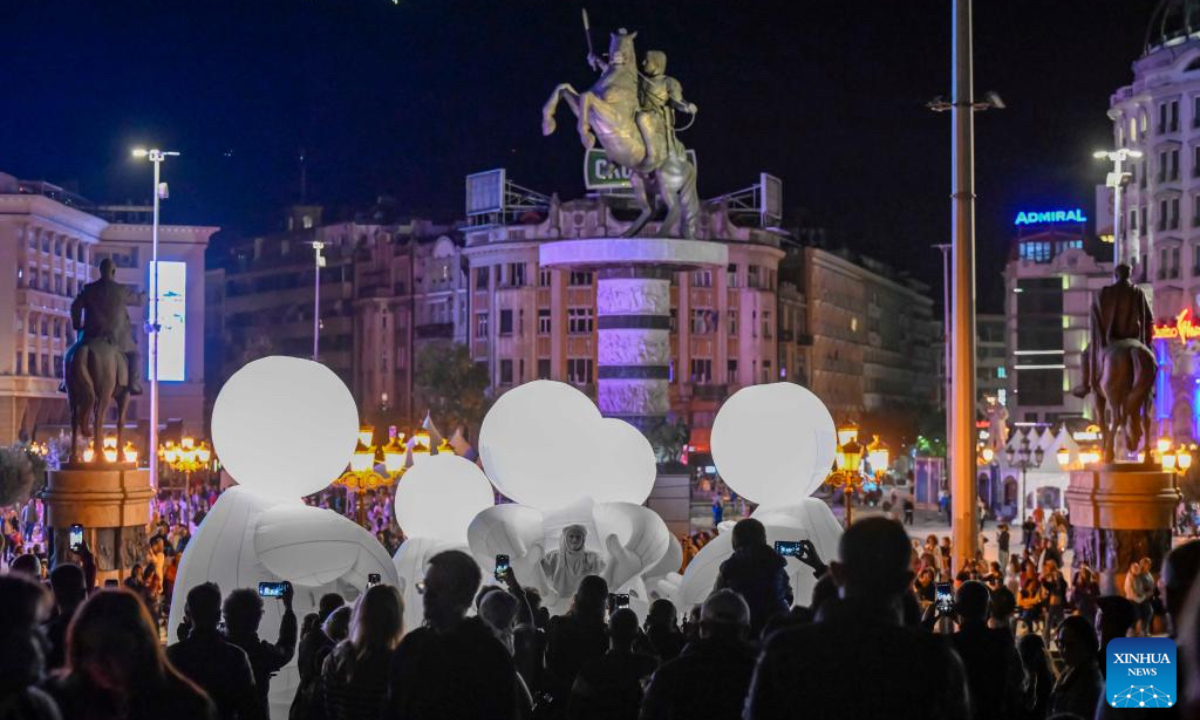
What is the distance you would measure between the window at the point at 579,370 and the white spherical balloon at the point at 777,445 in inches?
2921

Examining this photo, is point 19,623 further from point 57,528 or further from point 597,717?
point 57,528

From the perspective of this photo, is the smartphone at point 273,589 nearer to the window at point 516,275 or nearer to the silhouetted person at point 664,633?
the silhouetted person at point 664,633

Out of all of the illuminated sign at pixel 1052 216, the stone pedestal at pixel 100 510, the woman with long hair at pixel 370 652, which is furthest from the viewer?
the illuminated sign at pixel 1052 216

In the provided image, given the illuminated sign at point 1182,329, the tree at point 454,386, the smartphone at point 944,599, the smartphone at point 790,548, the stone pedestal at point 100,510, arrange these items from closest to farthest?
the smartphone at point 944,599 < the smartphone at point 790,548 < the stone pedestal at point 100,510 < the illuminated sign at point 1182,329 < the tree at point 454,386

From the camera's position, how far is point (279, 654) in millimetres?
8805

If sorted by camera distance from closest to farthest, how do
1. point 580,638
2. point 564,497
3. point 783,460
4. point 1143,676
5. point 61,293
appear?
1. point 1143,676
2. point 580,638
3. point 783,460
4. point 564,497
5. point 61,293

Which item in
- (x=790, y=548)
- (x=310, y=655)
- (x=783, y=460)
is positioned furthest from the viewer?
(x=783, y=460)

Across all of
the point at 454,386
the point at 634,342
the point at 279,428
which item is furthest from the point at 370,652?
the point at 454,386

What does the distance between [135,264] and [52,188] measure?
19.8 feet

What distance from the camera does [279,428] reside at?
17.0 metres

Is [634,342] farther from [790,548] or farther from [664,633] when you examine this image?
[664,633]

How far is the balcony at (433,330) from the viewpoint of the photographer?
334 ft

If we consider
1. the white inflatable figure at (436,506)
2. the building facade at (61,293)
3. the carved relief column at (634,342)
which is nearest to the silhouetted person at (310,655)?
the white inflatable figure at (436,506)

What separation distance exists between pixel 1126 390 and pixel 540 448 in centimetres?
636
